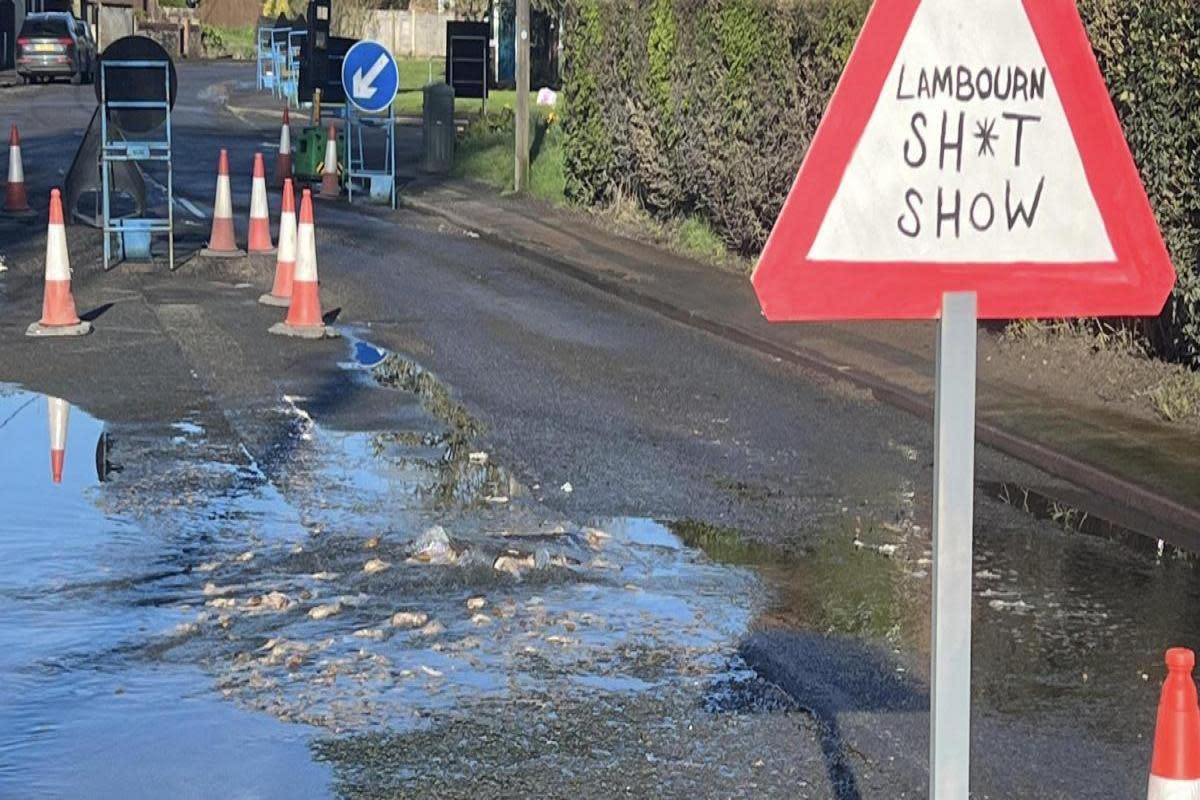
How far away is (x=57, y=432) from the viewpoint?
1069cm

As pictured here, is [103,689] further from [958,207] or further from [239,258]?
[239,258]

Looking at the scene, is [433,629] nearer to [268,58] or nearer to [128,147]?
[128,147]

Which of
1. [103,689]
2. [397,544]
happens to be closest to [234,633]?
[103,689]

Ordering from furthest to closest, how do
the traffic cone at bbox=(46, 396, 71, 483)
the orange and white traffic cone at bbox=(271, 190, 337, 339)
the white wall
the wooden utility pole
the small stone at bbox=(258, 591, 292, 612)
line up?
the white wall → the wooden utility pole → the orange and white traffic cone at bbox=(271, 190, 337, 339) → the traffic cone at bbox=(46, 396, 71, 483) → the small stone at bbox=(258, 591, 292, 612)

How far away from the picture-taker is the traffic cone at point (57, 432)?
980 centimetres

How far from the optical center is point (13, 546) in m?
8.23

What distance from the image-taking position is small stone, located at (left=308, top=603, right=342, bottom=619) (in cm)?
725

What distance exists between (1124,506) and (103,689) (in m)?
5.06

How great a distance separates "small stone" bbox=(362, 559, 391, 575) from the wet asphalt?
19 centimetres

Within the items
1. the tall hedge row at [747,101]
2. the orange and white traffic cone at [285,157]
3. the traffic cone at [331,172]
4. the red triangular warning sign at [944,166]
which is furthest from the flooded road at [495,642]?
the orange and white traffic cone at [285,157]

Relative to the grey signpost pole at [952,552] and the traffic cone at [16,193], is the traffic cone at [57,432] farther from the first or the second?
the traffic cone at [16,193]

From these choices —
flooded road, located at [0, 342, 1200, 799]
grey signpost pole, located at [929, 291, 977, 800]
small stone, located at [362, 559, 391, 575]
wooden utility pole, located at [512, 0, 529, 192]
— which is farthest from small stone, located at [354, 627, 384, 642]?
wooden utility pole, located at [512, 0, 529, 192]

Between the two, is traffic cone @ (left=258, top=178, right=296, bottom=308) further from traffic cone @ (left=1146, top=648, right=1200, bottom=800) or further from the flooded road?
traffic cone @ (left=1146, top=648, right=1200, bottom=800)

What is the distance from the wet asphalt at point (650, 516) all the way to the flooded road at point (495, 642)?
0.02 metres
